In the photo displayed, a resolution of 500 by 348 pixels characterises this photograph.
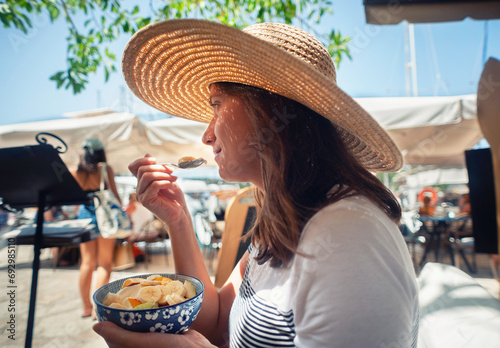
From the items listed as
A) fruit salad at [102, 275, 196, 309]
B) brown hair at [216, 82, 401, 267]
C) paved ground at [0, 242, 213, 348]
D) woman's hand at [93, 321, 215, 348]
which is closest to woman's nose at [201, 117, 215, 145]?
brown hair at [216, 82, 401, 267]

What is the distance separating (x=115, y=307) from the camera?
736 mm

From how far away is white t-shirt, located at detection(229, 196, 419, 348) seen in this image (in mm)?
601

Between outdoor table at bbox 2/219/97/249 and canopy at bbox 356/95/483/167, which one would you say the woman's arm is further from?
canopy at bbox 356/95/483/167

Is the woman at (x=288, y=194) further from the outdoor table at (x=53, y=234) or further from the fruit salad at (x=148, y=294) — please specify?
the outdoor table at (x=53, y=234)

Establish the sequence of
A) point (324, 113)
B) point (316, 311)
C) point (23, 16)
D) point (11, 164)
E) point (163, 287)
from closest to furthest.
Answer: point (316, 311) < point (163, 287) < point (324, 113) < point (11, 164) < point (23, 16)

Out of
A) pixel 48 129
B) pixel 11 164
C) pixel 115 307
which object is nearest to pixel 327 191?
pixel 115 307

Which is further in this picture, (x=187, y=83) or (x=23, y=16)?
(x=23, y=16)

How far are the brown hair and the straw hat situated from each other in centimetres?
7

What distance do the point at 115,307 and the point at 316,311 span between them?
496 millimetres

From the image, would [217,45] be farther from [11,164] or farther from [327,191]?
[11,164]

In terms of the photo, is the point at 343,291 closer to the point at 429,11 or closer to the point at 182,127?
the point at 429,11

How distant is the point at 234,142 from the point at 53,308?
423cm

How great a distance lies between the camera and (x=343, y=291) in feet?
2.02

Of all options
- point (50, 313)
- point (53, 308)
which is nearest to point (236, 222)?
point (50, 313)
